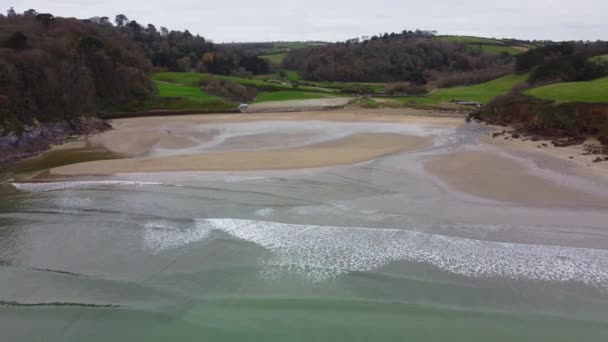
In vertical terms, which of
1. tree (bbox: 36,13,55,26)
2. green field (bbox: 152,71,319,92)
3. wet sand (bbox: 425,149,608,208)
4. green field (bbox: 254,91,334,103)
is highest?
tree (bbox: 36,13,55,26)

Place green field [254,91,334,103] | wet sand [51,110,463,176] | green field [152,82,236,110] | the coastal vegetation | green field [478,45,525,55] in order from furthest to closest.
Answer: green field [478,45,525,55], green field [254,91,334,103], green field [152,82,236,110], the coastal vegetation, wet sand [51,110,463,176]

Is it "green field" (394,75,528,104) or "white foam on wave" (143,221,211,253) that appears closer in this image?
"white foam on wave" (143,221,211,253)

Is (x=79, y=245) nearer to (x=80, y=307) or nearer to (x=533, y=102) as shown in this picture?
(x=80, y=307)

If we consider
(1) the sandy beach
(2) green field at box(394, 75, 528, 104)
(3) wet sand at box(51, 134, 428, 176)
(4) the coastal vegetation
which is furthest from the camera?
(2) green field at box(394, 75, 528, 104)

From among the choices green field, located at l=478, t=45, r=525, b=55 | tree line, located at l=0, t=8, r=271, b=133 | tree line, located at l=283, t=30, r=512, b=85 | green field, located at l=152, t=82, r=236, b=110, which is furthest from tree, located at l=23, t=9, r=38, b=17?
green field, located at l=478, t=45, r=525, b=55

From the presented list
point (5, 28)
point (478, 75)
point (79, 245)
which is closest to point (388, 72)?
point (478, 75)

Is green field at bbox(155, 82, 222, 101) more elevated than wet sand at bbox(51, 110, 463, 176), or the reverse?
green field at bbox(155, 82, 222, 101)

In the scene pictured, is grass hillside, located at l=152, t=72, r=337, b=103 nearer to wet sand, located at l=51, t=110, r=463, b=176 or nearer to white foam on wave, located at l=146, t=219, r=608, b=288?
wet sand, located at l=51, t=110, r=463, b=176

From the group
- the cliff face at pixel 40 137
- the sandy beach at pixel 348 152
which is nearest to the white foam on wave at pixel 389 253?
the sandy beach at pixel 348 152

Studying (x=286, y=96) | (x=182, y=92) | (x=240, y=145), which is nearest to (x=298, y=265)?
(x=240, y=145)
